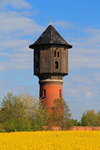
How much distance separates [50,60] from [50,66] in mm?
921

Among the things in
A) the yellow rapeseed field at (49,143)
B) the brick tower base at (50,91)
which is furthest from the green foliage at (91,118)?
the yellow rapeseed field at (49,143)

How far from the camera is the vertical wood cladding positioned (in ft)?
209

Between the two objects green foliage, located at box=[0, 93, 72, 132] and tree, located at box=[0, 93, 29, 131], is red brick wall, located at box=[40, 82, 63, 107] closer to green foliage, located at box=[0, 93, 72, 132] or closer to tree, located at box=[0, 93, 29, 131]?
green foliage, located at box=[0, 93, 72, 132]

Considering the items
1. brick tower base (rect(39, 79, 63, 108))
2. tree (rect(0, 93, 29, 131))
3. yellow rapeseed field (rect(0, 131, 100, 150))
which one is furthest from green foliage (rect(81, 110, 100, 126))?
yellow rapeseed field (rect(0, 131, 100, 150))

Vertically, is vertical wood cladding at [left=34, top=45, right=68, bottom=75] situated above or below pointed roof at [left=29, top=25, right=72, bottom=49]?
below

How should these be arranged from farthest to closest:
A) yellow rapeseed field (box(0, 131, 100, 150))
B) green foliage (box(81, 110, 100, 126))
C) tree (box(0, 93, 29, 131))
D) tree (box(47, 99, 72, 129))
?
green foliage (box(81, 110, 100, 126)) → tree (box(47, 99, 72, 129)) → tree (box(0, 93, 29, 131)) → yellow rapeseed field (box(0, 131, 100, 150))

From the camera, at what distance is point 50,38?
64.9 metres

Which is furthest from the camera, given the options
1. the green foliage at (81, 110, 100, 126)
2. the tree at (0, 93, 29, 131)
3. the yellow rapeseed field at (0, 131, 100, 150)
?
the green foliage at (81, 110, 100, 126)

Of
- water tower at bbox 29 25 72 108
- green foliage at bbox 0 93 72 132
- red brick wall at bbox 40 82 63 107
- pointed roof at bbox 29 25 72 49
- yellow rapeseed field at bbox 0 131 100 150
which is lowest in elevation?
yellow rapeseed field at bbox 0 131 100 150

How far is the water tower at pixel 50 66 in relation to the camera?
208 ft

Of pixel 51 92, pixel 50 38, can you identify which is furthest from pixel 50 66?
pixel 50 38

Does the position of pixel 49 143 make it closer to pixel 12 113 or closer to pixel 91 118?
pixel 12 113

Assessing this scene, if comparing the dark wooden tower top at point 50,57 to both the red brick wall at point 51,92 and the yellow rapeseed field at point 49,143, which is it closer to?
the red brick wall at point 51,92

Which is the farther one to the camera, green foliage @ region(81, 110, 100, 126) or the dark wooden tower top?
green foliage @ region(81, 110, 100, 126)
